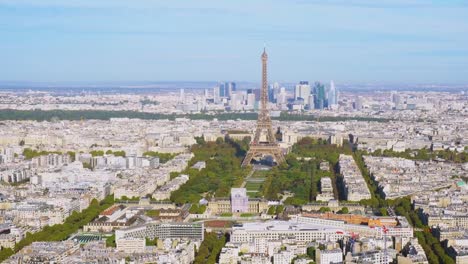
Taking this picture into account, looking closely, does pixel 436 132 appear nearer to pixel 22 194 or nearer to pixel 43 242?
pixel 22 194

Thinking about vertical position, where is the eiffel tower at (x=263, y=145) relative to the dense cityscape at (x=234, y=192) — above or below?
above

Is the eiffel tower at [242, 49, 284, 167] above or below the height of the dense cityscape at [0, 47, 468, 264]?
above

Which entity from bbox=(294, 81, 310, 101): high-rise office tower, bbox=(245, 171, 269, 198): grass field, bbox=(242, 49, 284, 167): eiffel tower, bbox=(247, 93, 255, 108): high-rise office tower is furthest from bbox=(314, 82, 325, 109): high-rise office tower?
bbox=(245, 171, 269, 198): grass field

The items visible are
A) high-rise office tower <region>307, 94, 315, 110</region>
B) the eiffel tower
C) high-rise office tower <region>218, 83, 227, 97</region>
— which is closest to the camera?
the eiffel tower

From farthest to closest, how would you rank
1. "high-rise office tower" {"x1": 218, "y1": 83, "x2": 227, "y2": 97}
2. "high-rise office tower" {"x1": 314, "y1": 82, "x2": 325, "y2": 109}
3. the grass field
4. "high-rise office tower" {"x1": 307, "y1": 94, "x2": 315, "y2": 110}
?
"high-rise office tower" {"x1": 218, "y1": 83, "x2": 227, "y2": 97}, "high-rise office tower" {"x1": 314, "y1": 82, "x2": 325, "y2": 109}, "high-rise office tower" {"x1": 307, "y1": 94, "x2": 315, "y2": 110}, the grass field

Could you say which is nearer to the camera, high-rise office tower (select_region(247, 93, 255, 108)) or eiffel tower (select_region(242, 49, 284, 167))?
eiffel tower (select_region(242, 49, 284, 167))

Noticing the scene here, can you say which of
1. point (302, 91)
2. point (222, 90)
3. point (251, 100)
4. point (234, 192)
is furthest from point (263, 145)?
point (222, 90)

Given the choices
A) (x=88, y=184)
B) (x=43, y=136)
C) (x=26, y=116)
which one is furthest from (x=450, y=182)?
(x=26, y=116)

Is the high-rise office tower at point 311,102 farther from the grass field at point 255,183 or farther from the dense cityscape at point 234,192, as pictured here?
the grass field at point 255,183

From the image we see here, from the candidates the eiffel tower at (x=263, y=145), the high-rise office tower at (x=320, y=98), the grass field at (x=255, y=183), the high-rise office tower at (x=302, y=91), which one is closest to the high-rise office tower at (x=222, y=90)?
the high-rise office tower at (x=302, y=91)

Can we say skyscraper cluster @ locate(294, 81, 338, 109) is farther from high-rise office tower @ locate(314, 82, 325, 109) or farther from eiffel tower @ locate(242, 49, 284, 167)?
eiffel tower @ locate(242, 49, 284, 167)

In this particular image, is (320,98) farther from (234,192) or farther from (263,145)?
(234,192)
